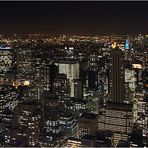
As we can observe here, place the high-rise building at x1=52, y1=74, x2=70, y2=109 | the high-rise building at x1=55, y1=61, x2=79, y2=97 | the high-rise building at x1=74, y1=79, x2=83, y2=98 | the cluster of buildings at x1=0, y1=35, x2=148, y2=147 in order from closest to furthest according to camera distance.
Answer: the cluster of buildings at x1=0, y1=35, x2=148, y2=147
the high-rise building at x1=52, y1=74, x2=70, y2=109
the high-rise building at x1=74, y1=79, x2=83, y2=98
the high-rise building at x1=55, y1=61, x2=79, y2=97

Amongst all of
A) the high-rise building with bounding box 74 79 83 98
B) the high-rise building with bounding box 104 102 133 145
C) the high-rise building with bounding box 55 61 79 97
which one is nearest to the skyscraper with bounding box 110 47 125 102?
the high-rise building with bounding box 74 79 83 98

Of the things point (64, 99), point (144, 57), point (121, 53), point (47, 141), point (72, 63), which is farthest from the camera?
point (72, 63)

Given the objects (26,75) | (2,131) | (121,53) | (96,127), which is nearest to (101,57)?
(121,53)

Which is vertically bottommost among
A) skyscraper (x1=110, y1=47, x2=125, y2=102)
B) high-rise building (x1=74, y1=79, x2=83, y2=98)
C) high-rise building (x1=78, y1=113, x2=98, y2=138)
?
high-rise building (x1=78, y1=113, x2=98, y2=138)

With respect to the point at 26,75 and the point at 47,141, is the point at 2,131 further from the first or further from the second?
the point at 26,75

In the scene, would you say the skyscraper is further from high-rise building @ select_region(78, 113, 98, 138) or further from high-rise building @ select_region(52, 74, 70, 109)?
high-rise building @ select_region(78, 113, 98, 138)

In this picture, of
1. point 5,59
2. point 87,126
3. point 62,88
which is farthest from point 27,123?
point 5,59

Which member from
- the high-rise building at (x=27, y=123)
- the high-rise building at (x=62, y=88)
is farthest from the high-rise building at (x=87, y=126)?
the high-rise building at (x=62, y=88)

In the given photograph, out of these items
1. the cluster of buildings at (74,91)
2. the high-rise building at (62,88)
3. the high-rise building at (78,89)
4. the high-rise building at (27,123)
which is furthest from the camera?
the high-rise building at (78,89)

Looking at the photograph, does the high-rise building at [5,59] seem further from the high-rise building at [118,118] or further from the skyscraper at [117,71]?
the high-rise building at [118,118]
